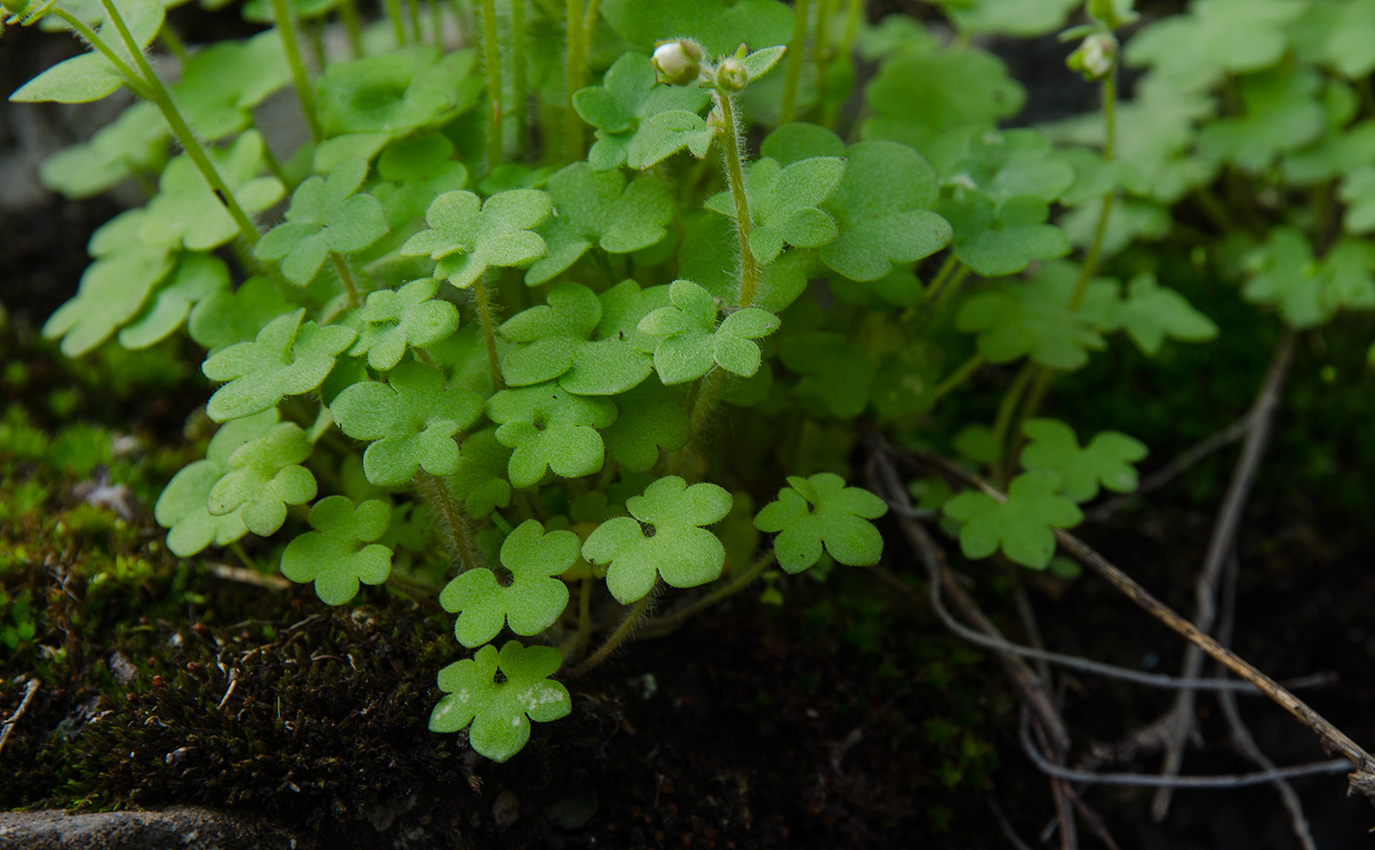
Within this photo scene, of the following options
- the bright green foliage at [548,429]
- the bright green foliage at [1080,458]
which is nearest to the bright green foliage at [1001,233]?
the bright green foliage at [1080,458]

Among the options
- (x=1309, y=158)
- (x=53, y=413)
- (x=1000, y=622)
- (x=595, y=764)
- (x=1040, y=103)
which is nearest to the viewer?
(x=595, y=764)

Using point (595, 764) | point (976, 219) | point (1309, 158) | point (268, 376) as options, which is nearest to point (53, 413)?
point (268, 376)

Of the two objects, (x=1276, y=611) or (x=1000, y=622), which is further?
(x=1276, y=611)

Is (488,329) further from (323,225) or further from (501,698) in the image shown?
(501,698)

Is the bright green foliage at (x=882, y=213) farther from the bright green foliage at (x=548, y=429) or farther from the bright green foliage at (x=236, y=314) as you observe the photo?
the bright green foliage at (x=236, y=314)

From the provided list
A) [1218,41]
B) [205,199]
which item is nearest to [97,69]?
[205,199]

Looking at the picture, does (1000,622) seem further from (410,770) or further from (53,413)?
(53,413)

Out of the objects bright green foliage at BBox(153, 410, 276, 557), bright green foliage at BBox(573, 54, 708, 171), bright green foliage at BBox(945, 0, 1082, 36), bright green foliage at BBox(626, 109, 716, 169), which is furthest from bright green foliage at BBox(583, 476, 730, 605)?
bright green foliage at BBox(945, 0, 1082, 36)
